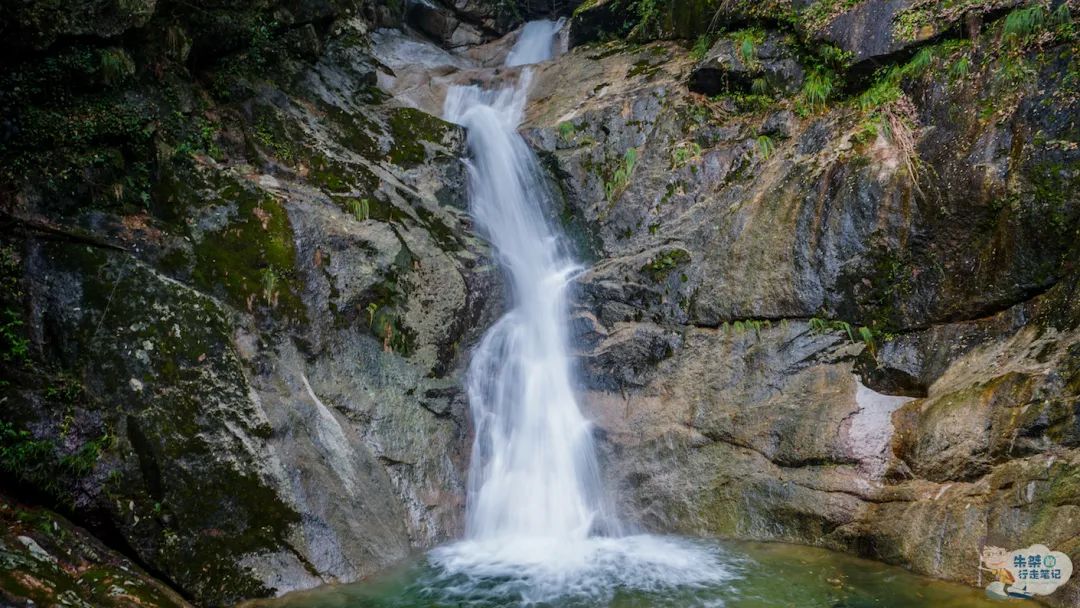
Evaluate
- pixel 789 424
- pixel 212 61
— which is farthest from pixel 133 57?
pixel 789 424

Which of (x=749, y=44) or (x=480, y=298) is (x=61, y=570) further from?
(x=749, y=44)

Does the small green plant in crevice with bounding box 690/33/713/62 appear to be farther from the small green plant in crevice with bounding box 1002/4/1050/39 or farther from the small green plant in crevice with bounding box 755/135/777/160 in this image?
the small green plant in crevice with bounding box 1002/4/1050/39

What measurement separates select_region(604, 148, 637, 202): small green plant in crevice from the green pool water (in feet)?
19.4

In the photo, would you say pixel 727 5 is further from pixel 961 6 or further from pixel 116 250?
pixel 116 250

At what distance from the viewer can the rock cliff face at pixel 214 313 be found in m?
5.43

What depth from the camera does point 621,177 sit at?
997cm

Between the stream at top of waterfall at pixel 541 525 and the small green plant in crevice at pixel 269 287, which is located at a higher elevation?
the small green plant in crevice at pixel 269 287

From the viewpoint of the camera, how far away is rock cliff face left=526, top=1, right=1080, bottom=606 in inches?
226

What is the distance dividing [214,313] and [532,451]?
4253mm

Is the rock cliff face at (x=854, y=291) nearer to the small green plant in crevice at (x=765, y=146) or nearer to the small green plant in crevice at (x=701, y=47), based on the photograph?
the small green plant in crevice at (x=765, y=146)

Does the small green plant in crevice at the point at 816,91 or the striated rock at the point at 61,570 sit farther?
the small green plant in crevice at the point at 816,91

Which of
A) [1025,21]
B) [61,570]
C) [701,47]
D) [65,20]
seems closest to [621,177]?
[701,47]

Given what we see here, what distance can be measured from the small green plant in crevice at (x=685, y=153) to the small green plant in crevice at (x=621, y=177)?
2.28 feet

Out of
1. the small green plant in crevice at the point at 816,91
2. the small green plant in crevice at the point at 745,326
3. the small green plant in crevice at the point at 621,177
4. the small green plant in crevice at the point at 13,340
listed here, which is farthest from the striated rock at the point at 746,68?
the small green plant in crevice at the point at 13,340
